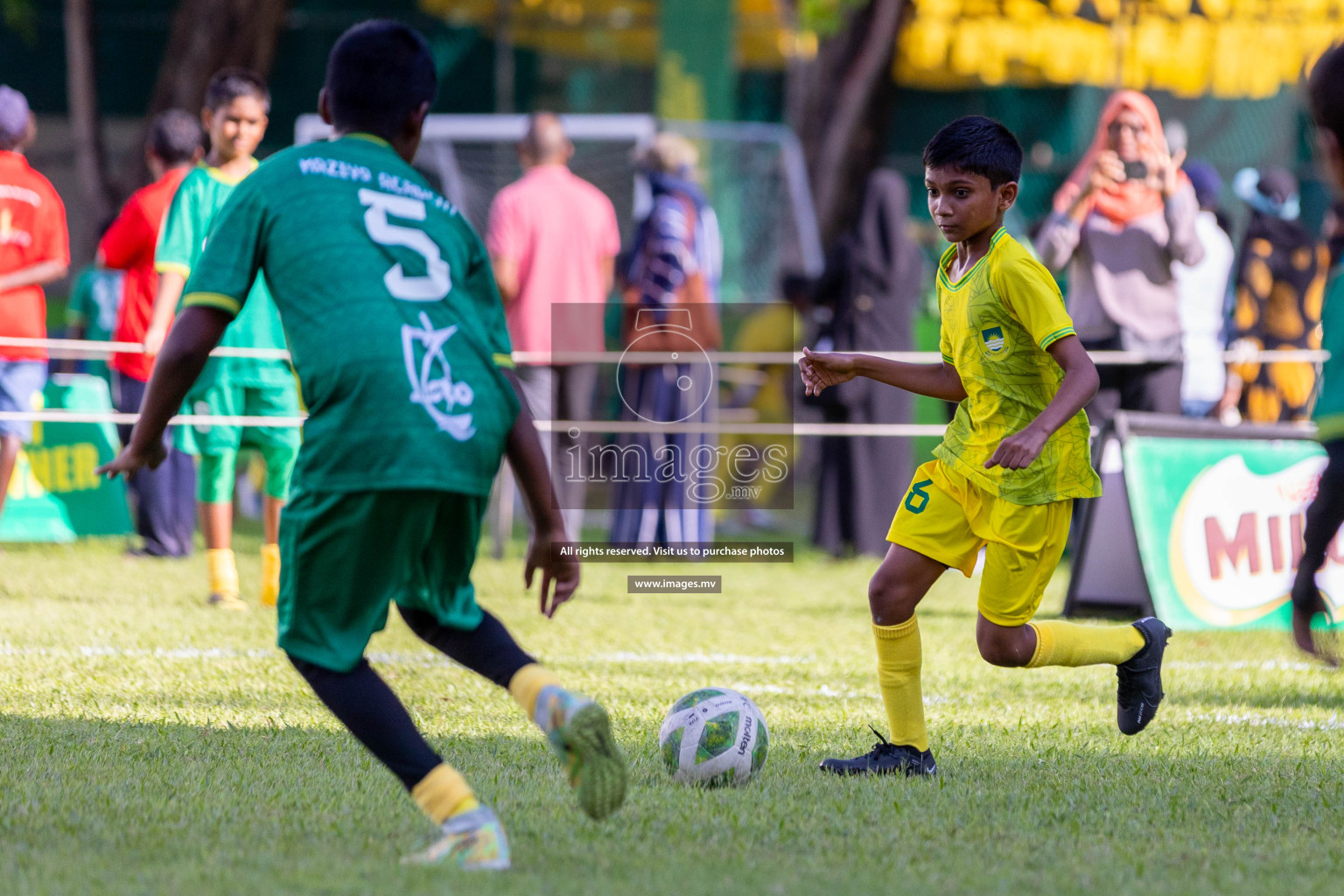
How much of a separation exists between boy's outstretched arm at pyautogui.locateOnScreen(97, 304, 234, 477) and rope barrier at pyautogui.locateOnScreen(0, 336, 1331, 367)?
11.5ft

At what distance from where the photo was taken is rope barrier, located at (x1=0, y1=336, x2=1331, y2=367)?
741 cm

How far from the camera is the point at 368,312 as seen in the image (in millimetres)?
3137

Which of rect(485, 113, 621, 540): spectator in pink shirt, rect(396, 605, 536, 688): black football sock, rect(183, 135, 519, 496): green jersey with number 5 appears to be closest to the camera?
rect(183, 135, 519, 496): green jersey with number 5

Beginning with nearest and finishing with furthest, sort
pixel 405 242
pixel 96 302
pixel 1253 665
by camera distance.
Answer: pixel 405 242 < pixel 1253 665 < pixel 96 302

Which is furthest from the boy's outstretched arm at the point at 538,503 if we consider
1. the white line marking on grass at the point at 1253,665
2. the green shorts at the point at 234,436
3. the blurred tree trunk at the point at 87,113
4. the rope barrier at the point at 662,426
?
the blurred tree trunk at the point at 87,113

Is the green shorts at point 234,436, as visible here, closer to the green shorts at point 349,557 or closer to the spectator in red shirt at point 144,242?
the spectator in red shirt at point 144,242

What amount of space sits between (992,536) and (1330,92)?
1.41 m

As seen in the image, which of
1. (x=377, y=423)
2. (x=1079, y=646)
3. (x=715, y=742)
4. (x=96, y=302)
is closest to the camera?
(x=377, y=423)

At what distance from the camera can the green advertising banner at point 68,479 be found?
32.9 ft

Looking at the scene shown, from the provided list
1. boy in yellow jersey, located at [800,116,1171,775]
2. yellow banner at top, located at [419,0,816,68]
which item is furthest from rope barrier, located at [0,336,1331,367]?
yellow banner at top, located at [419,0,816,68]

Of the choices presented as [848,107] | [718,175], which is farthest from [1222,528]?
[718,175]

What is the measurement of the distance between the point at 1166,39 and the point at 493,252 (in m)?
10.9

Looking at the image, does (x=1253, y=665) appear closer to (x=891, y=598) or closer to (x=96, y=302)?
(x=891, y=598)

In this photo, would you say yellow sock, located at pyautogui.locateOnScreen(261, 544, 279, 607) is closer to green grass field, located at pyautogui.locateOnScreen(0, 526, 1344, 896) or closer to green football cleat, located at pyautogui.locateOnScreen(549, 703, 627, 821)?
green grass field, located at pyautogui.locateOnScreen(0, 526, 1344, 896)
